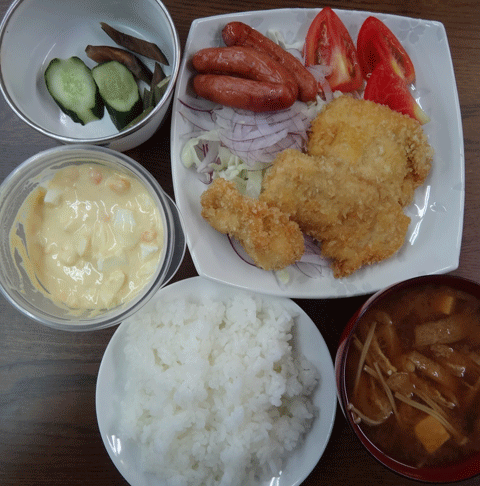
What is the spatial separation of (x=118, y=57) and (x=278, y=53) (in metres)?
0.68

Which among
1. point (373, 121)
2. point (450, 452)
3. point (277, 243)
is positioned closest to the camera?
point (450, 452)

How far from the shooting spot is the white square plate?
5.94 feet

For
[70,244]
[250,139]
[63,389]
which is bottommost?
[63,389]

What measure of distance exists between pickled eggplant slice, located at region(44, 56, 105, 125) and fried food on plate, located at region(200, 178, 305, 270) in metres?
0.61

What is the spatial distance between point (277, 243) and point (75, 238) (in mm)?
767

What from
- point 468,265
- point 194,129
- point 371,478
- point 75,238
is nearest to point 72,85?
point 194,129

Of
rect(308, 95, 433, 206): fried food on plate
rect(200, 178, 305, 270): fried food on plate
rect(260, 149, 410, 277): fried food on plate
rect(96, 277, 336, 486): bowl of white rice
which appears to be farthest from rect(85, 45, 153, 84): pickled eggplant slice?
rect(96, 277, 336, 486): bowl of white rice

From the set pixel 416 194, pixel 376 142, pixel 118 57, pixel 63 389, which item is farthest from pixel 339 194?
pixel 63 389

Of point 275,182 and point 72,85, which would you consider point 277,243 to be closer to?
point 275,182

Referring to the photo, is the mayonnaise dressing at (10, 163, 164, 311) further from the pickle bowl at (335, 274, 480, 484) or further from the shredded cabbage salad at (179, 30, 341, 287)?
the pickle bowl at (335, 274, 480, 484)

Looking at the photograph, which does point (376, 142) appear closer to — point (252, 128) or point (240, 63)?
point (252, 128)

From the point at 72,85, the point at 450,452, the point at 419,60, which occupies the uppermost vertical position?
the point at 419,60

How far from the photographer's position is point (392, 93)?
193 centimetres

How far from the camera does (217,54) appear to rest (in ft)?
5.82
